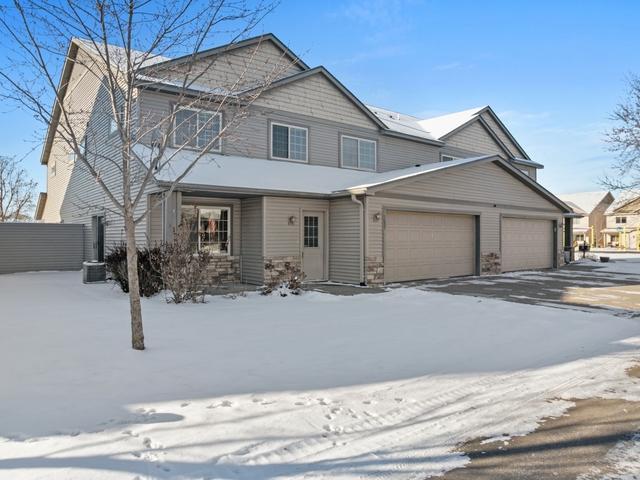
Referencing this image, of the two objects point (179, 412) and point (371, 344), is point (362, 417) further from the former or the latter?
point (371, 344)

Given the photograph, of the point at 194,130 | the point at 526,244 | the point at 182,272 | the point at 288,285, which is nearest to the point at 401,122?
the point at 526,244

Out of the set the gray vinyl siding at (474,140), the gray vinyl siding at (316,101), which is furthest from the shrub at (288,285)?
the gray vinyl siding at (474,140)

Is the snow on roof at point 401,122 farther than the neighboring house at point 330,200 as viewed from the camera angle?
Yes

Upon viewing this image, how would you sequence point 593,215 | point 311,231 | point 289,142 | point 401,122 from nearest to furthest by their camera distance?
1. point 311,231
2. point 289,142
3. point 401,122
4. point 593,215

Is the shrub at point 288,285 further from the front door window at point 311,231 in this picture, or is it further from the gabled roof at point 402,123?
the gabled roof at point 402,123

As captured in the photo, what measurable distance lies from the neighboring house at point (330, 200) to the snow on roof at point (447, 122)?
1.13 m

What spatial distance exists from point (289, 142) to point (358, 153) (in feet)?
10.1

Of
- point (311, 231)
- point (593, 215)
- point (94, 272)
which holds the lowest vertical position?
point (94, 272)

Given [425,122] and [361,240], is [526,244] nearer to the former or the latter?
[425,122]

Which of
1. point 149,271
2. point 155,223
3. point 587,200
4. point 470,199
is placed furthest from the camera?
point 587,200

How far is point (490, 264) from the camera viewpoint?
16734 millimetres

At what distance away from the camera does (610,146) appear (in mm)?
16156

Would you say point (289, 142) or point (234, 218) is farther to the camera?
point (289, 142)

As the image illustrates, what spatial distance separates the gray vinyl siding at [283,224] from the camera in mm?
12648
